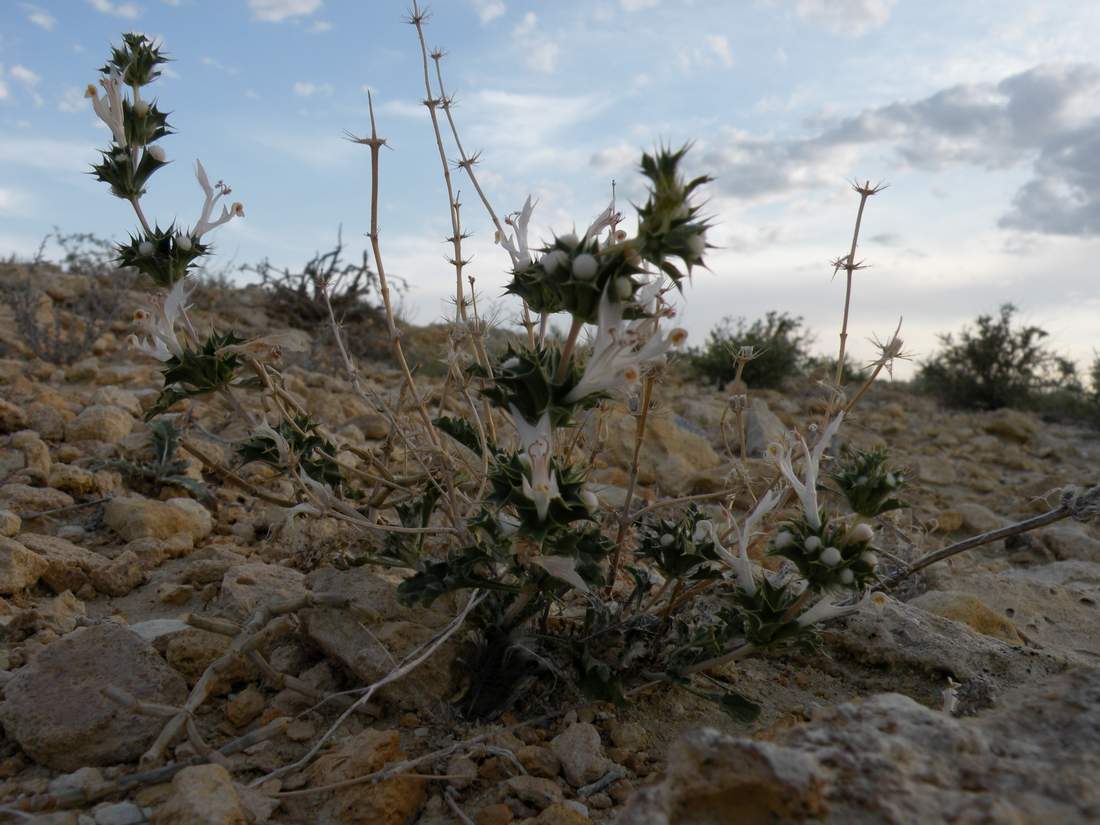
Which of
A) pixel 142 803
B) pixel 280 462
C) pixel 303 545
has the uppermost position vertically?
pixel 280 462

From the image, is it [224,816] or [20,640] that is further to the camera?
[20,640]

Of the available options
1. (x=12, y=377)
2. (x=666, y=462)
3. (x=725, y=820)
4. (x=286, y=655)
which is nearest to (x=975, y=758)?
(x=725, y=820)

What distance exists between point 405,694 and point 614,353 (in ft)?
4.15

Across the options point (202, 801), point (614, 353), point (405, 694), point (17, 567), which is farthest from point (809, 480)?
point (17, 567)

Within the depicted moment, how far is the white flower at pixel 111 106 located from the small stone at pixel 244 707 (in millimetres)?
1744

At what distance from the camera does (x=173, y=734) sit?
222cm

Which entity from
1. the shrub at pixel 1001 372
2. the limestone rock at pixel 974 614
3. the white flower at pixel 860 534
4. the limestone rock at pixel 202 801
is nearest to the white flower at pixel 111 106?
the limestone rock at pixel 202 801

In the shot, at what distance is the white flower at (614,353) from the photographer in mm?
1839

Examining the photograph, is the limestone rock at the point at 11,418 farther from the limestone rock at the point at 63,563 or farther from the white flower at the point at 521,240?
the white flower at the point at 521,240

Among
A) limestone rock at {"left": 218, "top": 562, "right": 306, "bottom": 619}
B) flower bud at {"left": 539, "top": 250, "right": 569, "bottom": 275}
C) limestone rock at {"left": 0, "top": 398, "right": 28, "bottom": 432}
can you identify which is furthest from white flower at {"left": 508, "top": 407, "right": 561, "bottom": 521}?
limestone rock at {"left": 0, "top": 398, "right": 28, "bottom": 432}

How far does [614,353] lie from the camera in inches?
73.9

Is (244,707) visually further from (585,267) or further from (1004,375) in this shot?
(1004,375)

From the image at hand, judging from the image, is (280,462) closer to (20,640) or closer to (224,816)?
(224,816)

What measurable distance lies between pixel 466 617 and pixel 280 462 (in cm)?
72
